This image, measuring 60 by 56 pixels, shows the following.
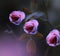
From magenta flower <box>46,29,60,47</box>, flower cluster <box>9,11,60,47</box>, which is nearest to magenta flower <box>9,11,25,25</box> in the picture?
flower cluster <box>9,11,60,47</box>

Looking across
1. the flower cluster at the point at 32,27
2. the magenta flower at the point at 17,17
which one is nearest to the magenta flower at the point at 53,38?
the flower cluster at the point at 32,27

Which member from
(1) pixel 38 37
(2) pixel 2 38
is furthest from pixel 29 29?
(2) pixel 2 38

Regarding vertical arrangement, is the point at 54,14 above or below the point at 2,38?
above

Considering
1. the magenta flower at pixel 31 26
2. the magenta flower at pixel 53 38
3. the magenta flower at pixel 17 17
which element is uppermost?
the magenta flower at pixel 17 17

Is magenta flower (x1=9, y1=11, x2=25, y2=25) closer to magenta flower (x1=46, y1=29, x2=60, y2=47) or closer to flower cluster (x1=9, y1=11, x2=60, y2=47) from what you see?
flower cluster (x1=9, y1=11, x2=60, y2=47)

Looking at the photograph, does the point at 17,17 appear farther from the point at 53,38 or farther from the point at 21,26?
the point at 53,38

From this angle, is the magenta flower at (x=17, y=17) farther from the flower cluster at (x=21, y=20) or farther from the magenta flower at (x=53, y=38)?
the magenta flower at (x=53, y=38)

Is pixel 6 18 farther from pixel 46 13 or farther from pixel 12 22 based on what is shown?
pixel 46 13
